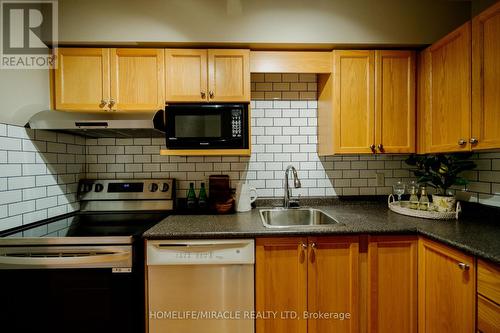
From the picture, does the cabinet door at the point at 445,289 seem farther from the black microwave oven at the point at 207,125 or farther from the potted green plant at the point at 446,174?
the black microwave oven at the point at 207,125

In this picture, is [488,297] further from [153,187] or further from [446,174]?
[153,187]

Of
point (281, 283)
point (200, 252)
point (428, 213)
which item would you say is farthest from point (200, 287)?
point (428, 213)

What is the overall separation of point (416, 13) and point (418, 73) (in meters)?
0.42

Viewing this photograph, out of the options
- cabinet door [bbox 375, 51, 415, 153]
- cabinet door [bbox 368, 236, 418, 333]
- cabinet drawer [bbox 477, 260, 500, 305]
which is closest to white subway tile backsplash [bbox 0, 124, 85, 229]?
cabinet door [bbox 368, 236, 418, 333]

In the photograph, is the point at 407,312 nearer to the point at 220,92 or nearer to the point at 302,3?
the point at 220,92

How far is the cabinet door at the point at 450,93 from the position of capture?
1.51 meters

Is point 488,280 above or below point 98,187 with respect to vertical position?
below

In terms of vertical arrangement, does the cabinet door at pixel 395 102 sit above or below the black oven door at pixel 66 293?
above

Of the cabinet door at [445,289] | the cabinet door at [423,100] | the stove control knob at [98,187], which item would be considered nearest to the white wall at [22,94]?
the stove control knob at [98,187]

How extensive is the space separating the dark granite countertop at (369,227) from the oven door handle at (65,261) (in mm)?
204

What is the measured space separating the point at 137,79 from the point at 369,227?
1856 millimetres

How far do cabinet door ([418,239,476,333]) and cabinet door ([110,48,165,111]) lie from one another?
1.95 meters

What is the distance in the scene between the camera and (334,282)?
151 cm

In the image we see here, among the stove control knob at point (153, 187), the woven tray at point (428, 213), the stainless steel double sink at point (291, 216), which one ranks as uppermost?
the stove control knob at point (153, 187)
